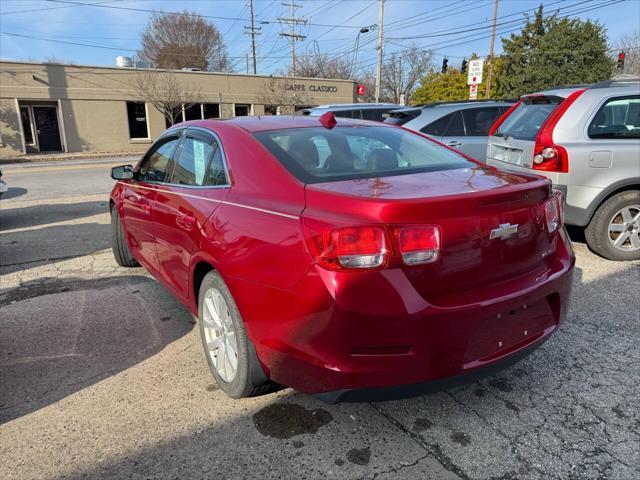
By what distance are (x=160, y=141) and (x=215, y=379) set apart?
7.41 ft

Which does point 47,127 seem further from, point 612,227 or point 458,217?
point 458,217

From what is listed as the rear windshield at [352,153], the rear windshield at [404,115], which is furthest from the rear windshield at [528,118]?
the rear windshield at [352,153]

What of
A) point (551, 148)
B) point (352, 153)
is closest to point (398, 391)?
point (352, 153)

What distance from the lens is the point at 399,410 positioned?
2.66 metres

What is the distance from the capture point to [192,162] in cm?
338

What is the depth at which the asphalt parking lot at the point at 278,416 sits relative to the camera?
7.38 feet

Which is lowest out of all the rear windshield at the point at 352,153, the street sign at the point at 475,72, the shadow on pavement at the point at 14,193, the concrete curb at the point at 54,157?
the shadow on pavement at the point at 14,193

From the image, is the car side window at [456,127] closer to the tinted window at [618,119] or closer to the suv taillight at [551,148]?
the suv taillight at [551,148]

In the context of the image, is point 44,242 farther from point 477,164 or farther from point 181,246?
point 477,164

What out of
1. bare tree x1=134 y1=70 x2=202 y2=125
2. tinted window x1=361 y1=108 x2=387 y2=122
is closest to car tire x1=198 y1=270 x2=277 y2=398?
tinted window x1=361 y1=108 x2=387 y2=122

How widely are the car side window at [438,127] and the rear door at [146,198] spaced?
4.49m

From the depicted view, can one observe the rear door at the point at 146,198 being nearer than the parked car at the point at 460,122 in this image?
Yes

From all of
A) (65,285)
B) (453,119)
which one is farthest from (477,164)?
(453,119)

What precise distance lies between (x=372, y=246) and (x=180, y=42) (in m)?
59.8
